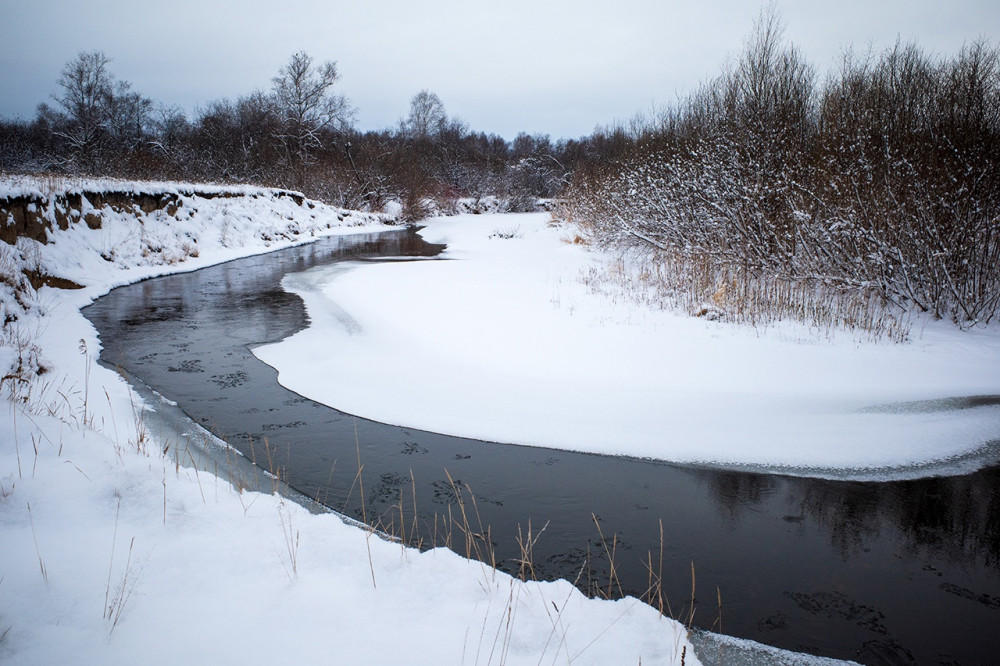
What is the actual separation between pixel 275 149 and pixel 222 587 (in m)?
39.3

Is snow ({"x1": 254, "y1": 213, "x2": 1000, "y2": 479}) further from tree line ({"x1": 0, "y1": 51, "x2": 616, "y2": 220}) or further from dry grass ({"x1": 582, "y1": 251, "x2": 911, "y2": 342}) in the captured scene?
tree line ({"x1": 0, "y1": 51, "x2": 616, "y2": 220})

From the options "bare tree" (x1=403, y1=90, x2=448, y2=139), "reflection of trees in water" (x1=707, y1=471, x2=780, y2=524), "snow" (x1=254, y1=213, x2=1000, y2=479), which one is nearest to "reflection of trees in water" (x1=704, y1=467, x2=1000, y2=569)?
"reflection of trees in water" (x1=707, y1=471, x2=780, y2=524)

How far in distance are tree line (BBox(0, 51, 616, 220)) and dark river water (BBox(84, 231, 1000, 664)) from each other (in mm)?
24499

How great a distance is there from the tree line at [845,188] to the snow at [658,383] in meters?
0.90

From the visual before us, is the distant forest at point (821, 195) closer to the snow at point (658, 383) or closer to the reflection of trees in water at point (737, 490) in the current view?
the snow at point (658, 383)

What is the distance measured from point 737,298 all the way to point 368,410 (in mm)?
5709

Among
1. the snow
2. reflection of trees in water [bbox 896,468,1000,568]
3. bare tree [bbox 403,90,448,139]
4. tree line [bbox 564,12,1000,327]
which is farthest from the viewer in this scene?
bare tree [bbox 403,90,448,139]

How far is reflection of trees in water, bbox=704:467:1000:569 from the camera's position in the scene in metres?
3.38

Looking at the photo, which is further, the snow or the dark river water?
the snow

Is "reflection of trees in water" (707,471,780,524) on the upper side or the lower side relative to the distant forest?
lower

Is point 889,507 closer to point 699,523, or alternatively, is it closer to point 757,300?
point 699,523

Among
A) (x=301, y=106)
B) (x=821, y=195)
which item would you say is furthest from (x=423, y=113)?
(x=821, y=195)

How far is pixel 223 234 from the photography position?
18062mm

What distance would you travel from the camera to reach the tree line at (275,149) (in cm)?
3281
